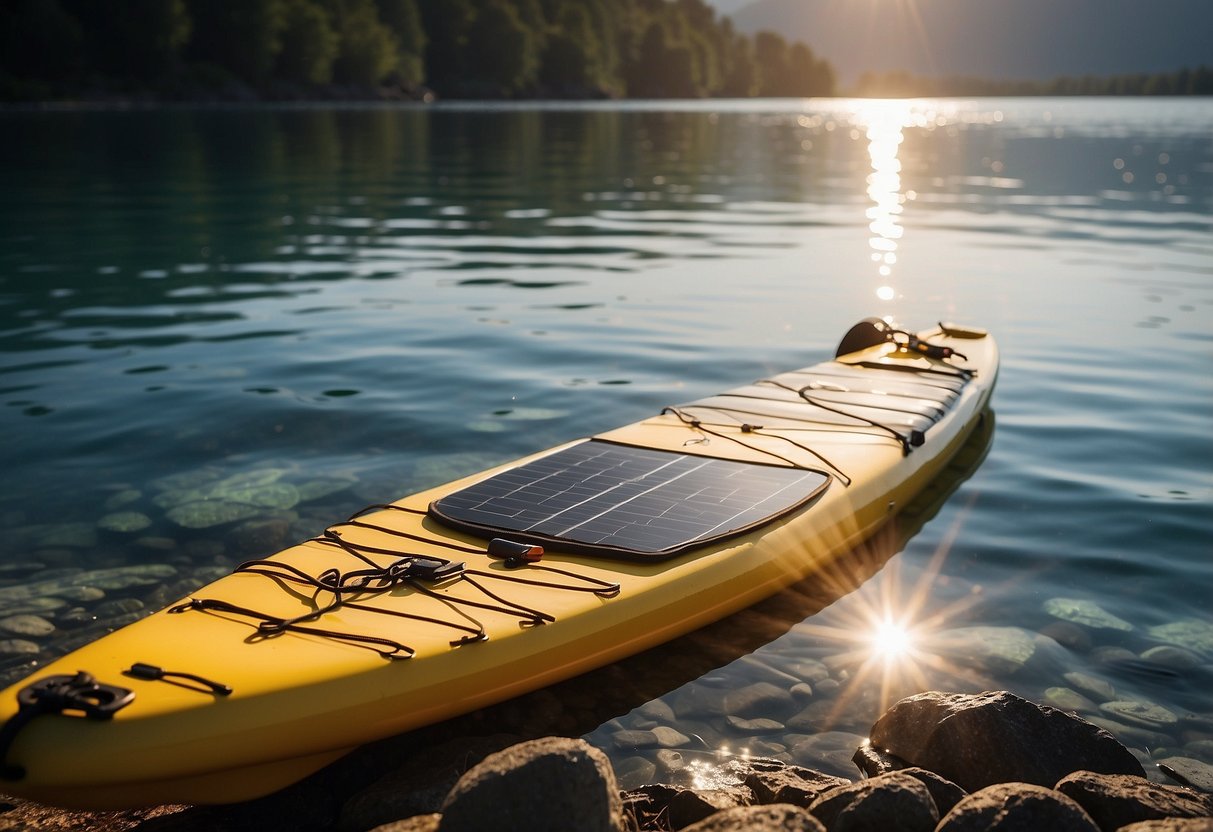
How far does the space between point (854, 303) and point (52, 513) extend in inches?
418

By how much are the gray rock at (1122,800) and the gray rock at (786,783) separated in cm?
84

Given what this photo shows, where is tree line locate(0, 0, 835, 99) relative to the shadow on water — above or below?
above

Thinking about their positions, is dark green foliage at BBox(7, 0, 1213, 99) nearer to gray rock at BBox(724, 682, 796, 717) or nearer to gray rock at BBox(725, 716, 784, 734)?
gray rock at BBox(724, 682, 796, 717)

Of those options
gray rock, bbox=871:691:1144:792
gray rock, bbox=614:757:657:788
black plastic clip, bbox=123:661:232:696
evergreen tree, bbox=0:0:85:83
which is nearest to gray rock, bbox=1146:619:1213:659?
gray rock, bbox=871:691:1144:792

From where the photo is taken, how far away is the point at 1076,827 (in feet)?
11.4

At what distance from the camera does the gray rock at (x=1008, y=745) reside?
4430mm

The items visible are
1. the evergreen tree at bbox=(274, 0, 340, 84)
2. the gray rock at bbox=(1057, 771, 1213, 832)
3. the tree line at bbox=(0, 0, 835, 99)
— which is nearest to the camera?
the gray rock at bbox=(1057, 771, 1213, 832)

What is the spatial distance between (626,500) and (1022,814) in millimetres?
2883

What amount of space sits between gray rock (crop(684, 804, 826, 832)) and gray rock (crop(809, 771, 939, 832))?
1.32ft

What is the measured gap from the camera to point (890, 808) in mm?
3760

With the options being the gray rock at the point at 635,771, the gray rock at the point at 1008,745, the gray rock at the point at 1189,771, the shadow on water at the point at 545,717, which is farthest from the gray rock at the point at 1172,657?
the gray rock at the point at 635,771

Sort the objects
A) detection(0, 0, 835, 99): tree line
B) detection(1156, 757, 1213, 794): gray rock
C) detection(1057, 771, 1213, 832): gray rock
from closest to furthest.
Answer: detection(1057, 771, 1213, 832): gray rock → detection(1156, 757, 1213, 794): gray rock → detection(0, 0, 835, 99): tree line

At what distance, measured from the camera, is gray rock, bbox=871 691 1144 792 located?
14.5ft

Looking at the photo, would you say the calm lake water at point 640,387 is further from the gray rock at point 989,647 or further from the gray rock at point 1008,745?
the gray rock at point 1008,745
